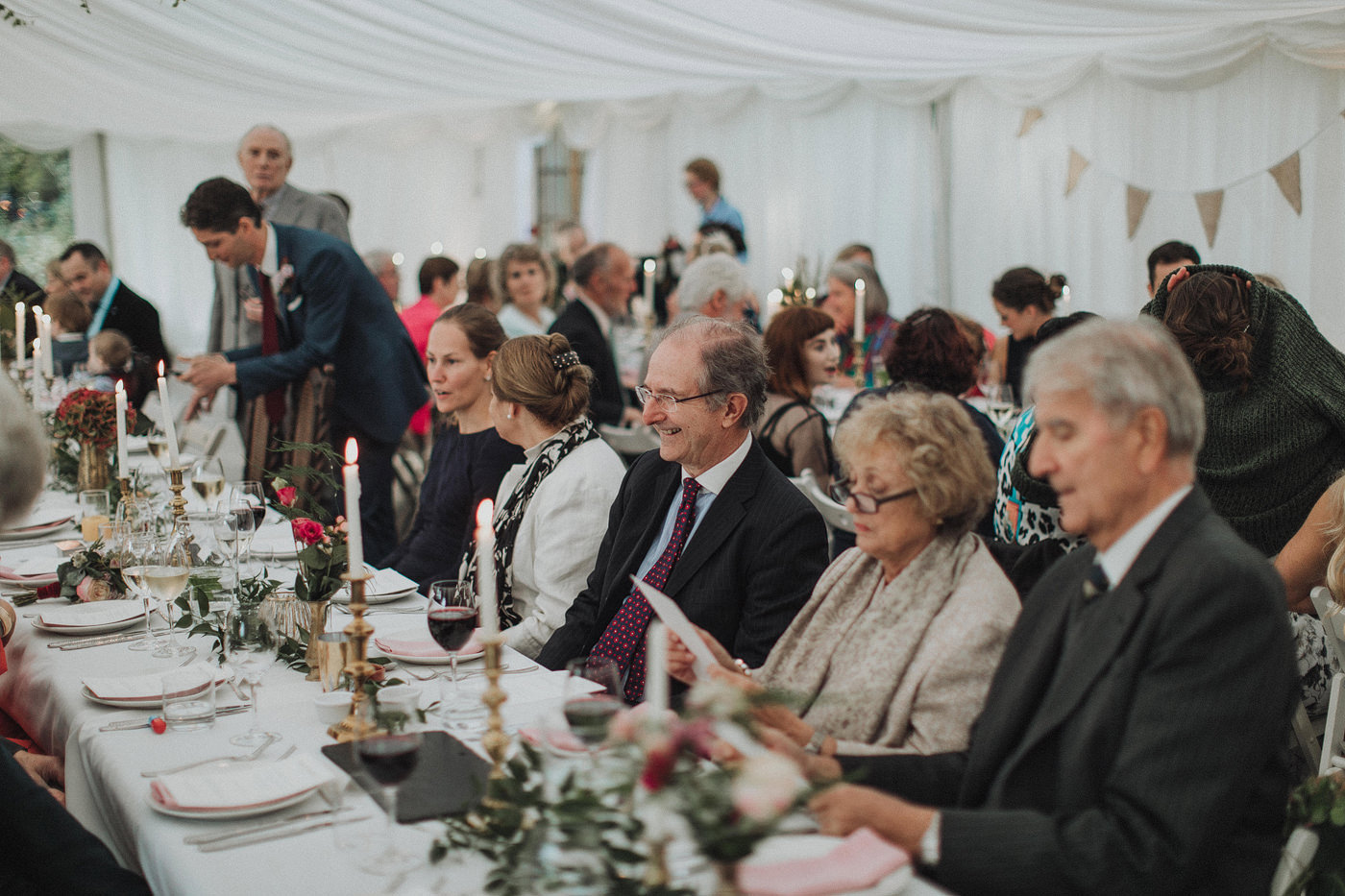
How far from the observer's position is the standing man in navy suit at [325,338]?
185 inches

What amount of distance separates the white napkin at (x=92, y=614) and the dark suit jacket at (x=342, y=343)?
6.92ft

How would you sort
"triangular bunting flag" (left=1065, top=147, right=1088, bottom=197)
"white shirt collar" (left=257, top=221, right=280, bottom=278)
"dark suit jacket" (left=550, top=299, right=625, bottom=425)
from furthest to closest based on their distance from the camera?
"triangular bunting flag" (left=1065, top=147, right=1088, bottom=197) → "dark suit jacket" (left=550, top=299, right=625, bottom=425) → "white shirt collar" (left=257, top=221, right=280, bottom=278)

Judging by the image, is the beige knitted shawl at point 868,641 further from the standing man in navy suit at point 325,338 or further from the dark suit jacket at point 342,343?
the dark suit jacket at point 342,343

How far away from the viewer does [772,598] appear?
8.31 feet

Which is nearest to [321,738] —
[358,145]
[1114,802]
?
[1114,802]

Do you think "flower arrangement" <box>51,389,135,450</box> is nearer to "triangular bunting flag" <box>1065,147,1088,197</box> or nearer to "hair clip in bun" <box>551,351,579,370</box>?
"hair clip in bun" <box>551,351,579,370</box>

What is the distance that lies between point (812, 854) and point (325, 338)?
12.8 feet

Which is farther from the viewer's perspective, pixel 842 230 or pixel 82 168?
pixel 82 168

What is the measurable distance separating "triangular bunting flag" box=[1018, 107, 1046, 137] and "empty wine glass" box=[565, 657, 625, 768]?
7358 millimetres

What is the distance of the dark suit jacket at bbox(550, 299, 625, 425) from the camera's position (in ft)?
17.8

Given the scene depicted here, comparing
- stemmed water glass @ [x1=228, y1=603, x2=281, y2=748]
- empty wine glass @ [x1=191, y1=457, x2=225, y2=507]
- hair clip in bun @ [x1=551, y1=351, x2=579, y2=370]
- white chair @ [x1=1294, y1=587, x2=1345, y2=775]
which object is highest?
hair clip in bun @ [x1=551, y1=351, x2=579, y2=370]

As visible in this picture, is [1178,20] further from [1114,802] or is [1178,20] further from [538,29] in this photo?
[1114,802]

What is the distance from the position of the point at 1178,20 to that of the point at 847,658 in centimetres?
463

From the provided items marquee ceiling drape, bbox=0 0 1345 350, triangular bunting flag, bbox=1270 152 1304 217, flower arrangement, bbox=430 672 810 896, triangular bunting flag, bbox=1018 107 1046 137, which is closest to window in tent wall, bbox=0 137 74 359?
marquee ceiling drape, bbox=0 0 1345 350
